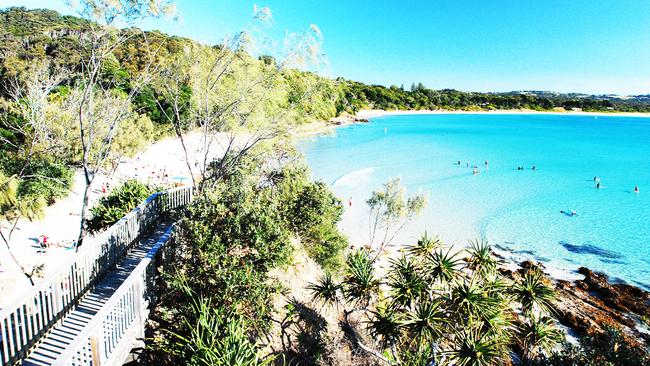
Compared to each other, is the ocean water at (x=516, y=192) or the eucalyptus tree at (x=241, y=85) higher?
the eucalyptus tree at (x=241, y=85)

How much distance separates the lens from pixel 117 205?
14.2 meters

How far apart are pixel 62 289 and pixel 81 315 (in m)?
0.69

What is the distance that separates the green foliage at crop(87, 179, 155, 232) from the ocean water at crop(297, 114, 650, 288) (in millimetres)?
Result: 12951

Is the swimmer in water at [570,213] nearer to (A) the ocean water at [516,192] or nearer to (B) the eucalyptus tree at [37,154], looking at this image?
(A) the ocean water at [516,192]

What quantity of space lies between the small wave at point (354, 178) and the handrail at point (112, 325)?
35.3m

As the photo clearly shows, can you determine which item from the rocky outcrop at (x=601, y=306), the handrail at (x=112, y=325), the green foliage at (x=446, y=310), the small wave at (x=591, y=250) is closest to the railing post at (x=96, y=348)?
the handrail at (x=112, y=325)

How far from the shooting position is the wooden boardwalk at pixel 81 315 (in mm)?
6195

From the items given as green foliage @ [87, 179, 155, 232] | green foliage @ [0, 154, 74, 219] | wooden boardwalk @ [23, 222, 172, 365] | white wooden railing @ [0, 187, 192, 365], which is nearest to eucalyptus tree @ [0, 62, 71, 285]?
green foliage @ [0, 154, 74, 219]

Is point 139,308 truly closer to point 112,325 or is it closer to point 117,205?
point 112,325

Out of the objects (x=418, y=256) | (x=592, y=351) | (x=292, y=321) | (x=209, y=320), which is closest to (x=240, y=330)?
(x=209, y=320)

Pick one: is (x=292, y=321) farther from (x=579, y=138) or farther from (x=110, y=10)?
(x=579, y=138)

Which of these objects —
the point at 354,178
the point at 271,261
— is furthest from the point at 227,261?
the point at 354,178

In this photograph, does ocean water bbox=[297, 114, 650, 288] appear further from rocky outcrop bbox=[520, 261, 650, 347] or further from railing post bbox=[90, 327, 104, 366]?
railing post bbox=[90, 327, 104, 366]

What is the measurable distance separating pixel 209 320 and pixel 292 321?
3678 mm
